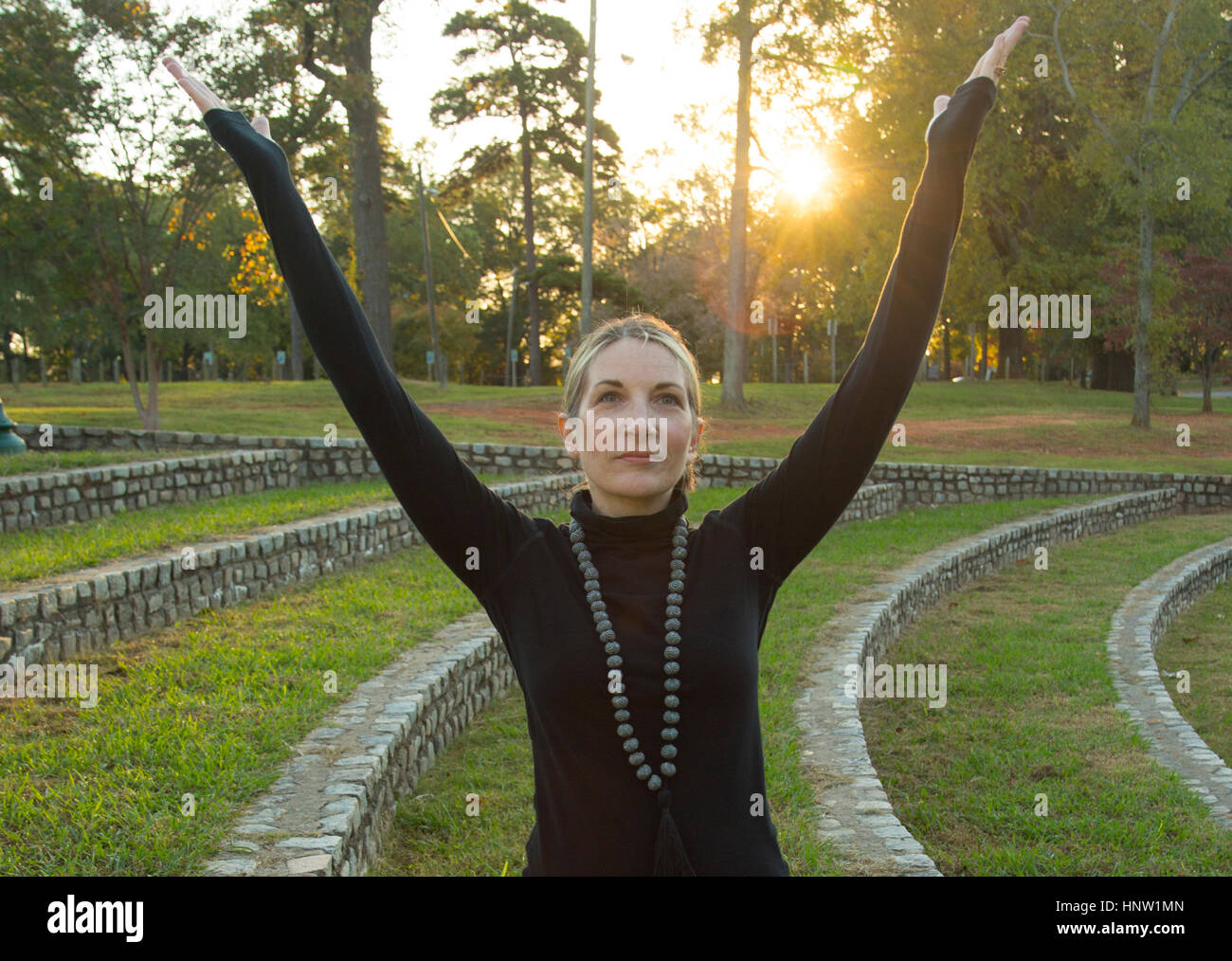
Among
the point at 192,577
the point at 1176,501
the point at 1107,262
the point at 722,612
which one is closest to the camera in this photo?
the point at 722,612

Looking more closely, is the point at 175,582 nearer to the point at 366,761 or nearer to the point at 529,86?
the point at 366,761

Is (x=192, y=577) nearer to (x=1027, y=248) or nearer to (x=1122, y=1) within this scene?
(x=1122, y=1)

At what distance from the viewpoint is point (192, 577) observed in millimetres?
8141

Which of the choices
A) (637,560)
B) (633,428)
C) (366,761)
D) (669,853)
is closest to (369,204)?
(366,761)

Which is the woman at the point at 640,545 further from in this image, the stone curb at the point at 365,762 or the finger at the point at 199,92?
the stone curb at the point at 365,762

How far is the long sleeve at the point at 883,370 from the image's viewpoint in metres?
2.19

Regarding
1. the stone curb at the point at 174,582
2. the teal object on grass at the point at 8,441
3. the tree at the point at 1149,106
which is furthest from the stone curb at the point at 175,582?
the tree at the point at 1149,106

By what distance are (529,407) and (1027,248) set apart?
16459 mm

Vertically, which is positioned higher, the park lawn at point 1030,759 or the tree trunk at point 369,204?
the tree trunk at point 369,204

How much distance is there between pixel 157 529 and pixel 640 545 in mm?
8464

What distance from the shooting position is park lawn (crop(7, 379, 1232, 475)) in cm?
1917

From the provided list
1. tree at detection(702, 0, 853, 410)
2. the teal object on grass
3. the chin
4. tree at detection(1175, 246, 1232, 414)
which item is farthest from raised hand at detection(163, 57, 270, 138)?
tree at detection(1175, 246, 1232, 414)

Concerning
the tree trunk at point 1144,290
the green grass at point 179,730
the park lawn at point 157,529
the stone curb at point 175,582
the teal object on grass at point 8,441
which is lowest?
the green grass at point 179,730
